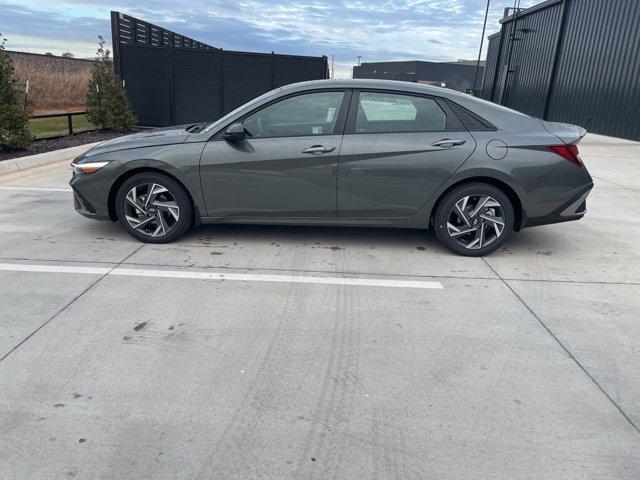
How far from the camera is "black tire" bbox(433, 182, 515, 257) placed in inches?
196

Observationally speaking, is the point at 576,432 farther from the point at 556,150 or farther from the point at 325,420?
the point at 556,150

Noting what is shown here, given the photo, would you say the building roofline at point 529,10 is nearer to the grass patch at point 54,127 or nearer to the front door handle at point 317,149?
the grass patch at point 54,127

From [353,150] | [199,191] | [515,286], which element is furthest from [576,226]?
[199,191]

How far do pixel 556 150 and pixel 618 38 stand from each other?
13661 millimetres

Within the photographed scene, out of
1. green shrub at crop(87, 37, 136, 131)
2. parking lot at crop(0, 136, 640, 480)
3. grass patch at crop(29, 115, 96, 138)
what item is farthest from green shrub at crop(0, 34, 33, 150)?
parking lot at crop(0, 136, 640, 480)

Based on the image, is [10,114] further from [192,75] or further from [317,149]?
[317,149]

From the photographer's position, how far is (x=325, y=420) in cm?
267

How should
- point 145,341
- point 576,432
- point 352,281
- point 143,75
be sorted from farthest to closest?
point 143,75
point 352,281
point 145,341
point 576,432

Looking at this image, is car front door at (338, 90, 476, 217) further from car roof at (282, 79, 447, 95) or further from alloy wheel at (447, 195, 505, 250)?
alloy wheel at (447, 195, 505, 250)

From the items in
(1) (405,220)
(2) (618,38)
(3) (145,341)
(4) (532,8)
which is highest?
(4) (532,8)

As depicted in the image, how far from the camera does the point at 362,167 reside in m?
4.95

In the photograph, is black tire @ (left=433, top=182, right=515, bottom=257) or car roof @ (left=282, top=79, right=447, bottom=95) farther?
car roof @ (left=282, top=79, right=447, bottom=95)

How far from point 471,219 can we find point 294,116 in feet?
6.60

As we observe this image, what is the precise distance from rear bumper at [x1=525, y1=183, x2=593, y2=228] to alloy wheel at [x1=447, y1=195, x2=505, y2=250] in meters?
0.34
